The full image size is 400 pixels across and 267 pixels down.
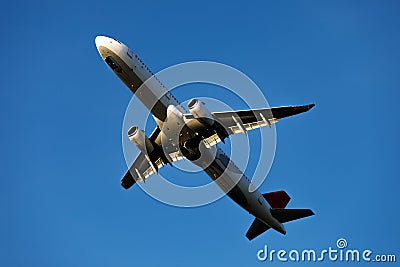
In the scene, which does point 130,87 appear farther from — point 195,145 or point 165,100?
point 195,145

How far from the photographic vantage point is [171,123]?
41719mm

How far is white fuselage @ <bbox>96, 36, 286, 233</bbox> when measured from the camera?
40.5 metres

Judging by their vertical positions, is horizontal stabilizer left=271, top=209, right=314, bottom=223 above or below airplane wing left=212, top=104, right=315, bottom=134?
below

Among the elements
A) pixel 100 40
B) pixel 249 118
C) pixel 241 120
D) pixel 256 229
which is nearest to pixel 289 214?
pixel 256 229

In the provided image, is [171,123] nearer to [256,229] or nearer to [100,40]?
[100,40]

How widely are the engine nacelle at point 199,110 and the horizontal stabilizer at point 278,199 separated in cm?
1332

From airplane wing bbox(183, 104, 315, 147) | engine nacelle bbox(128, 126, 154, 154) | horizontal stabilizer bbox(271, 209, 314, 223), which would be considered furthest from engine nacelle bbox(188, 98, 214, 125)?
horizontal stabilizer bbox(271, 209, 314, 223)

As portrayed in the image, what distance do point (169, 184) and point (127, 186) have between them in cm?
786

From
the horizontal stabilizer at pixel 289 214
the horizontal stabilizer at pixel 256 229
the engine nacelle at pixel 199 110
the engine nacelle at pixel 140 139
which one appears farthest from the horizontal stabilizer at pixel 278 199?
the engine nacelle at pixel 199 110

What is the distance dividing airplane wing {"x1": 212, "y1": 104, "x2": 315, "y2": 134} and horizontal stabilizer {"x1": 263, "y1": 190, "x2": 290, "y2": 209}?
10408 mm

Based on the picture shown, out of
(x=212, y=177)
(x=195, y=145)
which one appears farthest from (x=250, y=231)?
(x=195, y=145)

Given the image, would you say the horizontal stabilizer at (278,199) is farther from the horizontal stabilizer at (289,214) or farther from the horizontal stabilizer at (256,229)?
the horizontal stabilizer at (289,214)

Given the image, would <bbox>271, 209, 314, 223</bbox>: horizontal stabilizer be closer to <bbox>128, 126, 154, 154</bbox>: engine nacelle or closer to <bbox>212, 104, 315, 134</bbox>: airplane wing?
<bbox>212, 104, 315, 134</bbox>: airplane wing

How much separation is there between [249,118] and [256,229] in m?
13.3
